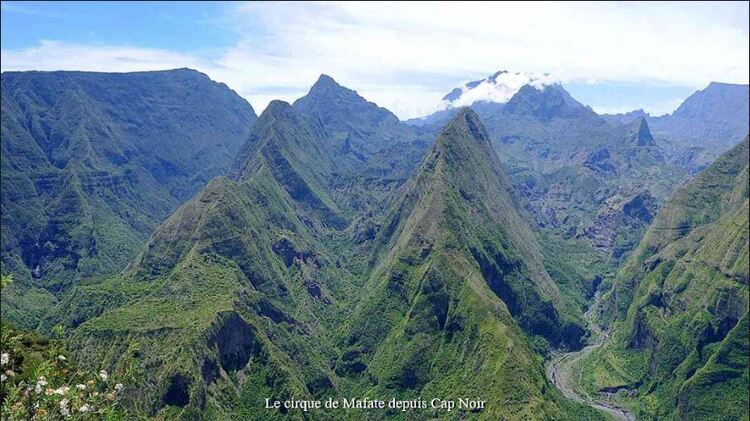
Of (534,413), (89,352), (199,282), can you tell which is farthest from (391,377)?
(89,352)

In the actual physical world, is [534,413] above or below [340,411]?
above

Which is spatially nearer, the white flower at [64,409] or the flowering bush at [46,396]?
the flowering bush at [46,396]

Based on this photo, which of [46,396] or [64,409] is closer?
[46,396]

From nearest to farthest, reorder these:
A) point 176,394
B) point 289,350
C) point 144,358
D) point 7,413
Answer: point 7,413
point 176,394
point 144,358
point 289,350

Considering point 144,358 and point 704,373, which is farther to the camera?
point 704,373

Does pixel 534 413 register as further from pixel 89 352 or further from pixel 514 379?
pixel 89 352

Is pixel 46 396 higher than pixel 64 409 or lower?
higher

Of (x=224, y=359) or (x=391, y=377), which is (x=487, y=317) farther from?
(x=224, y=359)

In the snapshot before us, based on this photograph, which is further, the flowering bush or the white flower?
the white flower

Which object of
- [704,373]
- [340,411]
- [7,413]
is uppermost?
[7,413]

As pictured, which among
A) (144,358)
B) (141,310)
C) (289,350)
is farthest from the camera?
(289,350)
